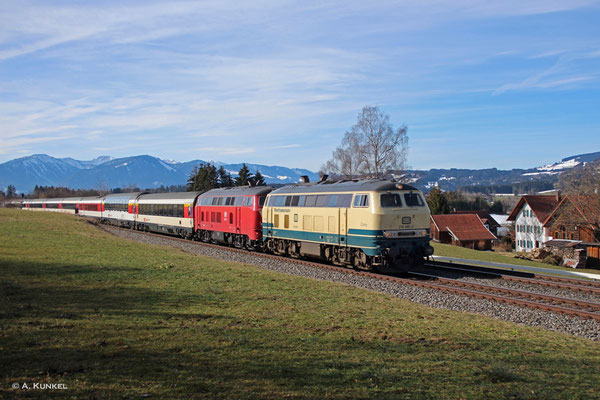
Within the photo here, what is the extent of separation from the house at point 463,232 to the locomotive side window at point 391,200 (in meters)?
60.7

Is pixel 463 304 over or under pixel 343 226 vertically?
under

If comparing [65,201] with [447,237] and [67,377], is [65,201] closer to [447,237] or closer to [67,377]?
[447,237]

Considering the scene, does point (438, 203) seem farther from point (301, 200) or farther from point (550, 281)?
point (550, 281)

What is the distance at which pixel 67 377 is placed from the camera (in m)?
6.34

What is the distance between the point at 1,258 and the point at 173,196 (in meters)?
27.1

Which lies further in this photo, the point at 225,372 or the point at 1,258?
the point at 1,258

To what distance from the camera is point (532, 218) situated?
76750 mm

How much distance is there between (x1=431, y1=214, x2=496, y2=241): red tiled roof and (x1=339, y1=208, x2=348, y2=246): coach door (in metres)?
60.3

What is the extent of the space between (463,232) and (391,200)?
6390 centimetres

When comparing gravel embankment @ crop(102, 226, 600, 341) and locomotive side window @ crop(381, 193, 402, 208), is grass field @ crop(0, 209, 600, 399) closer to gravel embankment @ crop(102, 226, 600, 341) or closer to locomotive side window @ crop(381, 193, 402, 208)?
gravel embankment @ crop(102, 226, 600, 341)

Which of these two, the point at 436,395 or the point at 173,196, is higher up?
the point at 173,196

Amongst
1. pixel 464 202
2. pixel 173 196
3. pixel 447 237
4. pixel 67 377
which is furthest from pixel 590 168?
pixel 464 202

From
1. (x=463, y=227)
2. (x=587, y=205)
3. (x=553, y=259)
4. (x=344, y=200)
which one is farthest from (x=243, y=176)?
(x=344, y=200)

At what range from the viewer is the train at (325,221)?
786 inches
